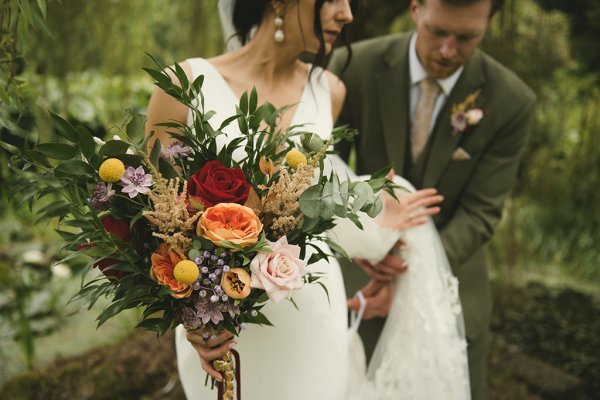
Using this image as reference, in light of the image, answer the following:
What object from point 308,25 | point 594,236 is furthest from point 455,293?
point 594,236

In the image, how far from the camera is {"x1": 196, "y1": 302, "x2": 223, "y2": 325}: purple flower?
1.44 metres

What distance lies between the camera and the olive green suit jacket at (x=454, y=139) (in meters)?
2.71

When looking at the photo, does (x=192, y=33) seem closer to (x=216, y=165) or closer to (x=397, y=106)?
(x=397, y=106)

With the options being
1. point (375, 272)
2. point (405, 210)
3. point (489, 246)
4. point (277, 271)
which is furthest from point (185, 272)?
point (489, 246)

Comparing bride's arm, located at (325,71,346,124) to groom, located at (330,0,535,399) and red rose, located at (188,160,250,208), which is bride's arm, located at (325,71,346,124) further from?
red rose, located at (188,160,250,208)

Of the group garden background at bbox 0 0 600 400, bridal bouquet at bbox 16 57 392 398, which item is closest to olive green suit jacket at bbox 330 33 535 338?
garden background at bbox 0 0 600 400

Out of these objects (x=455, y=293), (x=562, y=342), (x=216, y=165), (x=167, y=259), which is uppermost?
(x=216, y=165)

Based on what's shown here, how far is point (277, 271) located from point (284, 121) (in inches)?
33.3

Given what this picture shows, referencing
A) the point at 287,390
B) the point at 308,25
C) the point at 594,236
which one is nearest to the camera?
the point at 287,390

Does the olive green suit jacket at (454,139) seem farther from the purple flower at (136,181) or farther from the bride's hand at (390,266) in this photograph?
the purple flower at (136,181)

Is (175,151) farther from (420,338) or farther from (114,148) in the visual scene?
(420,338)

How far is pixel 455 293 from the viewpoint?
242 centimetres

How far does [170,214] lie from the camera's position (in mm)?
1383

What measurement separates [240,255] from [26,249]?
4542 millimetres
